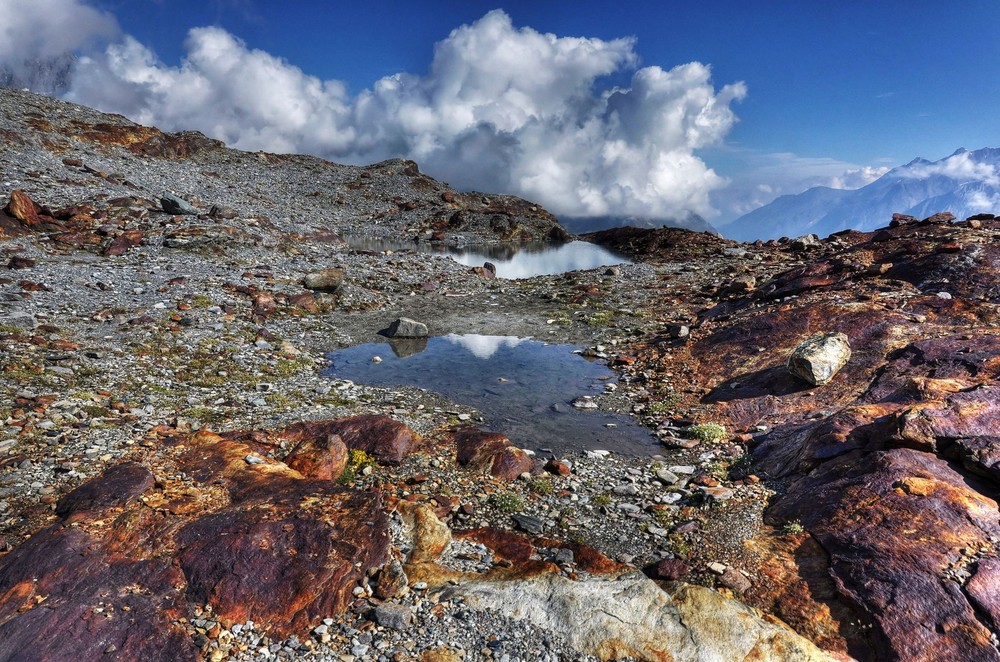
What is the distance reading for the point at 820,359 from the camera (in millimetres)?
13750

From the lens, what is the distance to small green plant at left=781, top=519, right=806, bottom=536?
820 cm

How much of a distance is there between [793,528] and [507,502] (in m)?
4.75

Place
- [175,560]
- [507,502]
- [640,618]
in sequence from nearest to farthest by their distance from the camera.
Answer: [640,618] → [175,560] → [507,502]

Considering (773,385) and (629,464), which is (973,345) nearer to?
(773,385)

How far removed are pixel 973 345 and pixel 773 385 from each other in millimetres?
4408

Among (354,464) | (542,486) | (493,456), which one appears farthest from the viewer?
(493,456)

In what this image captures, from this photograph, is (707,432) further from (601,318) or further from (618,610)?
(601,318)

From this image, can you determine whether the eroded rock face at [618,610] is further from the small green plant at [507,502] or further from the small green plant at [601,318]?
the small green plant at [601,318]

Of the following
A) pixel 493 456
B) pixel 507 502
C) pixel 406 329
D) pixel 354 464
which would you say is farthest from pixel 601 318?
pixel 354 464

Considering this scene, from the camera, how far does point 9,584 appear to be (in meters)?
6.34

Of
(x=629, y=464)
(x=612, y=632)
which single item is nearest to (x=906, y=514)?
(x=612, y=632)

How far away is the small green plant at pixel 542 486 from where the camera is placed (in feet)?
34.0

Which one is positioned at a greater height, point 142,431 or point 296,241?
point 296,241

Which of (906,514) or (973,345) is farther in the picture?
(973,345)
